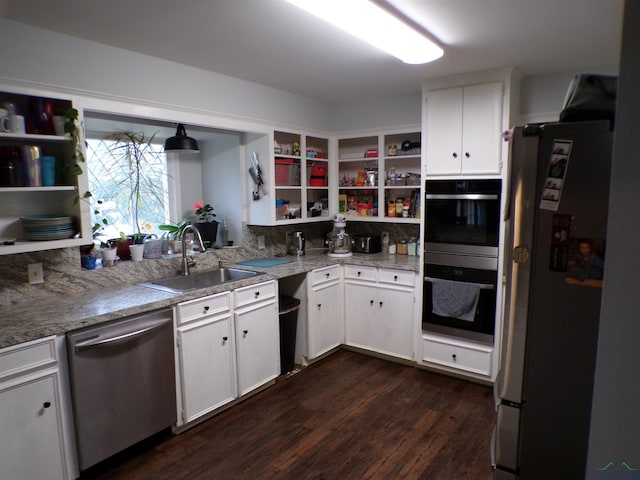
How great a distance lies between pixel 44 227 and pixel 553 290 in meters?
2.51

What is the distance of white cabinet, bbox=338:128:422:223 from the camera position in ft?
12.8

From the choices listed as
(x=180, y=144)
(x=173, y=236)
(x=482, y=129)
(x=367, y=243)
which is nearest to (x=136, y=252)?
(x=173, y=236)

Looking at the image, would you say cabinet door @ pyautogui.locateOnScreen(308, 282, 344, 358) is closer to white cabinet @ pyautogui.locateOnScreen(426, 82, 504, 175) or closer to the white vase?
white cabinet @ pyautogui.locateOnScreen(426, 82, 504, 175)

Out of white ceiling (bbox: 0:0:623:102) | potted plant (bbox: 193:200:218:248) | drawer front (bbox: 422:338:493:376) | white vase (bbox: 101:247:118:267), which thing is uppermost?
white ceiling (bbox: 0:0:623:102)

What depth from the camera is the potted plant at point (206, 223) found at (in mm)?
3664

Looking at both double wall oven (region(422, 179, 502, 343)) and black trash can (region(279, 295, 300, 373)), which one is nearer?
double wall oven (region(422, 179, 502, 343))

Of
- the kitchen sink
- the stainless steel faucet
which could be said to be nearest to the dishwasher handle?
the kitchen sink

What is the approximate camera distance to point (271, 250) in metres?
4.04

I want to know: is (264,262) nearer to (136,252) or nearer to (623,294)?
(136,252)

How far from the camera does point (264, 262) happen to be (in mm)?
3666

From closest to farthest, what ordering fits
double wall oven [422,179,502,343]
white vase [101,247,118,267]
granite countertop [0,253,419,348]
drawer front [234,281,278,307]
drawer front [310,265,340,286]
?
granite countertop [0,253,419,348] → white vase [101,247,118,267] → drawer front [234,281,278,307] → double wall oven [422,179,502,343] → drawer front [310,265,340,286]

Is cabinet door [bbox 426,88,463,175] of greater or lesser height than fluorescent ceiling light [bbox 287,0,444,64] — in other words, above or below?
below

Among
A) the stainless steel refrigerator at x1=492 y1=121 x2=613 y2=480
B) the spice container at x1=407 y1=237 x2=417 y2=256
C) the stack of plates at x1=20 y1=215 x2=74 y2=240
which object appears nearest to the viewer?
the stainless steel refrigerator at x1=492 y1=121 x2=613 y2=480

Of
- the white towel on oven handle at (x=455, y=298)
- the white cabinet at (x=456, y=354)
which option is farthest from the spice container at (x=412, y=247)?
the white cabinet at (x=456, y=354)
